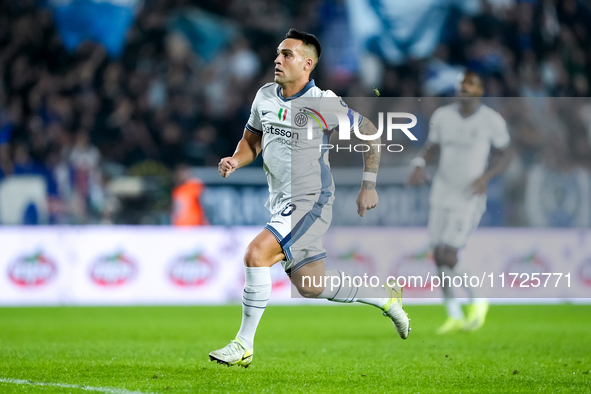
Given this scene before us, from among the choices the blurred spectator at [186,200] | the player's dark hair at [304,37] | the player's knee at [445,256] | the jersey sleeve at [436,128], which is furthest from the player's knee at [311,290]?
the blurred spectator at [186,200]

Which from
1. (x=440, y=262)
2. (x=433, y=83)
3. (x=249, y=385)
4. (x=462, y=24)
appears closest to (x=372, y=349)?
(x=440, y=262)

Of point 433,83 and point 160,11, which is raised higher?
point 160,11

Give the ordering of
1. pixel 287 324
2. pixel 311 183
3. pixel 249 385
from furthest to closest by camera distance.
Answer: pixel 287 324 → pixel 311 183 → pixel 249 385

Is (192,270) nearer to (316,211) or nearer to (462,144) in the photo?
(462,144)

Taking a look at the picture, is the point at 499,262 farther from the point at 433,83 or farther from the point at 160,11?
the point at 160,11

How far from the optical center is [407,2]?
15211 millimetres

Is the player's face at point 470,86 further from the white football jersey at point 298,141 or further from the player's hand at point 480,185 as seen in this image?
the white football jersey at point 298,141

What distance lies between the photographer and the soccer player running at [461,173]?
8.55 m

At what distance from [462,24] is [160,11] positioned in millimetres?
6592

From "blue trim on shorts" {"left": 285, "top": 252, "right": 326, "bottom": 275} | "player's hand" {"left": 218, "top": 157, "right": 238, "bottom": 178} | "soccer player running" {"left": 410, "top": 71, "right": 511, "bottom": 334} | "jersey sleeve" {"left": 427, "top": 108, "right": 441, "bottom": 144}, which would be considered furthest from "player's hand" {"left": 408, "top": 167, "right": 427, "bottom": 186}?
"player's hand" {"left": 218, "top": 157, "right": 238, "bottom": 178}

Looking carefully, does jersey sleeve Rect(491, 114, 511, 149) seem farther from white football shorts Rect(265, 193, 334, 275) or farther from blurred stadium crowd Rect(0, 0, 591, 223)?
blurred stadium crowd Rect(0, 0, 591, 223)

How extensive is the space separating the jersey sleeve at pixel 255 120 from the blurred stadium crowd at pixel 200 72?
809 centimetres

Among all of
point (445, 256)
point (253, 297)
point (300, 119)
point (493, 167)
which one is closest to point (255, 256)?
point (253, 297)

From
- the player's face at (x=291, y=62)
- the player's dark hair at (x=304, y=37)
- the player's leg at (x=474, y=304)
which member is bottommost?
the player's leg at (x=474, y=304)
